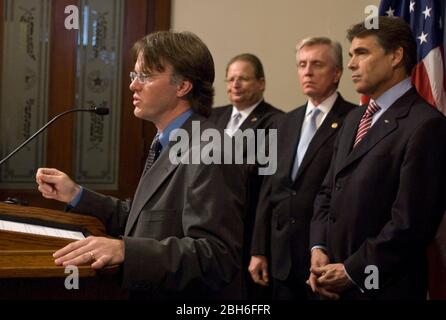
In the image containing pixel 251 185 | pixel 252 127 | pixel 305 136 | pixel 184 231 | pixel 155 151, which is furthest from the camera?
pixel 252 127

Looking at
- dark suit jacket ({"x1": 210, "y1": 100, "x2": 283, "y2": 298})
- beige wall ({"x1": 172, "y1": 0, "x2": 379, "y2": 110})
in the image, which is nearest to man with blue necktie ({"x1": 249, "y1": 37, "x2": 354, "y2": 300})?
dark suit jacket ({"x1": 210, "y1": 100, "x2": 283, "y2": 298})

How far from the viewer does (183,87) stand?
1.63 metres

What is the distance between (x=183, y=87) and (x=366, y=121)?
95cm

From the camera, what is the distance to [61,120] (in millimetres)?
4117

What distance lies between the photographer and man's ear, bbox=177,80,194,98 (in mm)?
1626

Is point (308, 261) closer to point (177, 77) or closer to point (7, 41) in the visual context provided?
point (177, 77)

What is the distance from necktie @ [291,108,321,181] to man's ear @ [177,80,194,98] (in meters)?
1.20

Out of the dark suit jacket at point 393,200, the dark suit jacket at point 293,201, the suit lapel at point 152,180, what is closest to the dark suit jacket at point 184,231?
the suit lapel at point 152,180

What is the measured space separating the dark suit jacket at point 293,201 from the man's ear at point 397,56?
19.4 inches

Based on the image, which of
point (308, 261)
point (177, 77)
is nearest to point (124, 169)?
point (308, 261)

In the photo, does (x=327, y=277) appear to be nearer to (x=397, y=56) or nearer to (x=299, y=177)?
(x=299, y=177)

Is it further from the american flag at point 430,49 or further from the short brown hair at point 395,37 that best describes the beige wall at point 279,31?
the short brown hair at point 395,37

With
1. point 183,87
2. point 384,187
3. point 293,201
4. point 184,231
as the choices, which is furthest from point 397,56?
point 184,231

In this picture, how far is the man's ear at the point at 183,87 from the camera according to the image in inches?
64.0
